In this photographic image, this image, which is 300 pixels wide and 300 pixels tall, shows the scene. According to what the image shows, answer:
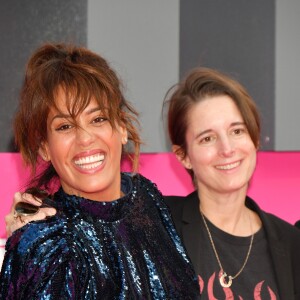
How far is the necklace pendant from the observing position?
5.63ft

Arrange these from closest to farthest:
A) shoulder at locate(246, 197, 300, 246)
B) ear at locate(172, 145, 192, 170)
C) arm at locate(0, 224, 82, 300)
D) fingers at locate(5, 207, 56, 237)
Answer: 1. arm at locate(0, 224, 82, 300)
2. fingers at locate(5, 207, 56, 237)
3. shoulder at locate(246, 197, 300, 246)
4. ear at locate(172, 145, 192, 170)

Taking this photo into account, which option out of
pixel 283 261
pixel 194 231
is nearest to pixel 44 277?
pixel 194 231

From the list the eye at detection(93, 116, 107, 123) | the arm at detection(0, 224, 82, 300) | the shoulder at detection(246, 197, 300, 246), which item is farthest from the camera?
the shoulder at detection(246, 197, 300, 246)

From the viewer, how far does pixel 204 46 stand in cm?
246

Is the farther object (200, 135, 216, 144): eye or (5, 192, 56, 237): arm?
(200, 135, 216, 144): eye

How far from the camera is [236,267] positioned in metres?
1.76

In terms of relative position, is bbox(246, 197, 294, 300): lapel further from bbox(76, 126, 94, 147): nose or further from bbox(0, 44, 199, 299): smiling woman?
bbox(76, 126, 94, 147): nose

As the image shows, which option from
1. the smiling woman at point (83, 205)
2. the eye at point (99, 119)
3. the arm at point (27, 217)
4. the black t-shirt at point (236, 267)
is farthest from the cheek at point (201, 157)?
the arm at point (27, 217)

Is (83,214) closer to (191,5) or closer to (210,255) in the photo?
(210,255)

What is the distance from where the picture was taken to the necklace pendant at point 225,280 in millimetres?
1716

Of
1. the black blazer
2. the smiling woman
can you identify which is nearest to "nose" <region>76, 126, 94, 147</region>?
the smiling woman

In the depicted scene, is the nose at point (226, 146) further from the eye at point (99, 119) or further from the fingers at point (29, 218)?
the fingers at point (29, 218)

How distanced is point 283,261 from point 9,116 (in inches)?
45.3

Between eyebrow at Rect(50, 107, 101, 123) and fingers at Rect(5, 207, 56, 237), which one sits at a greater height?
eyebrow at Rect(50, 107, 101, 123)
